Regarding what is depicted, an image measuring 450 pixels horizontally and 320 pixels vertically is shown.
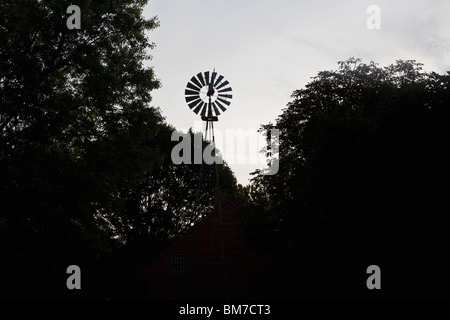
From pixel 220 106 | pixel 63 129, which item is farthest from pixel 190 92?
pixel 63 129

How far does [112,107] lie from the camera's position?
67.6 ft

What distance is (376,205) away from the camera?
15.3 meters

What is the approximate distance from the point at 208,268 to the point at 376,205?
1855cm

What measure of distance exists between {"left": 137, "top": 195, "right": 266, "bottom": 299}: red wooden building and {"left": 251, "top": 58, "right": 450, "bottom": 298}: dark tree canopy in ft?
41.5

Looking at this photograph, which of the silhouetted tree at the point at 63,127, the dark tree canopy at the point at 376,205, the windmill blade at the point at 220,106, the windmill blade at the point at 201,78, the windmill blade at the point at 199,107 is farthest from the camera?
the windmill blade at the point at 201,78

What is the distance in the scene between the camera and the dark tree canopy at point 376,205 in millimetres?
14352

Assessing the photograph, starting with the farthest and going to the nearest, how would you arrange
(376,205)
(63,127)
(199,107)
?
(199,107)
(63,127)
(376,205)

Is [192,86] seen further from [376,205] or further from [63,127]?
[376,205]

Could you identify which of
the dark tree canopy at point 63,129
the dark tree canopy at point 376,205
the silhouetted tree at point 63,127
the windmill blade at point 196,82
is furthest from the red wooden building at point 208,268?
the dark tree canopy at point 376,205

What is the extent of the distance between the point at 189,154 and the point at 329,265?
2942cm

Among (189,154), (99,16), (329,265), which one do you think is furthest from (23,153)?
(189,154)

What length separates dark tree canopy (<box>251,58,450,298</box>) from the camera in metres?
14.4

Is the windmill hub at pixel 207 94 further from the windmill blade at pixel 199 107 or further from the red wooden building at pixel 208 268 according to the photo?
the red wooden building at pixel 208 268

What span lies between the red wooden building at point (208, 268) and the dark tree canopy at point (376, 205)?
12.6 meters
